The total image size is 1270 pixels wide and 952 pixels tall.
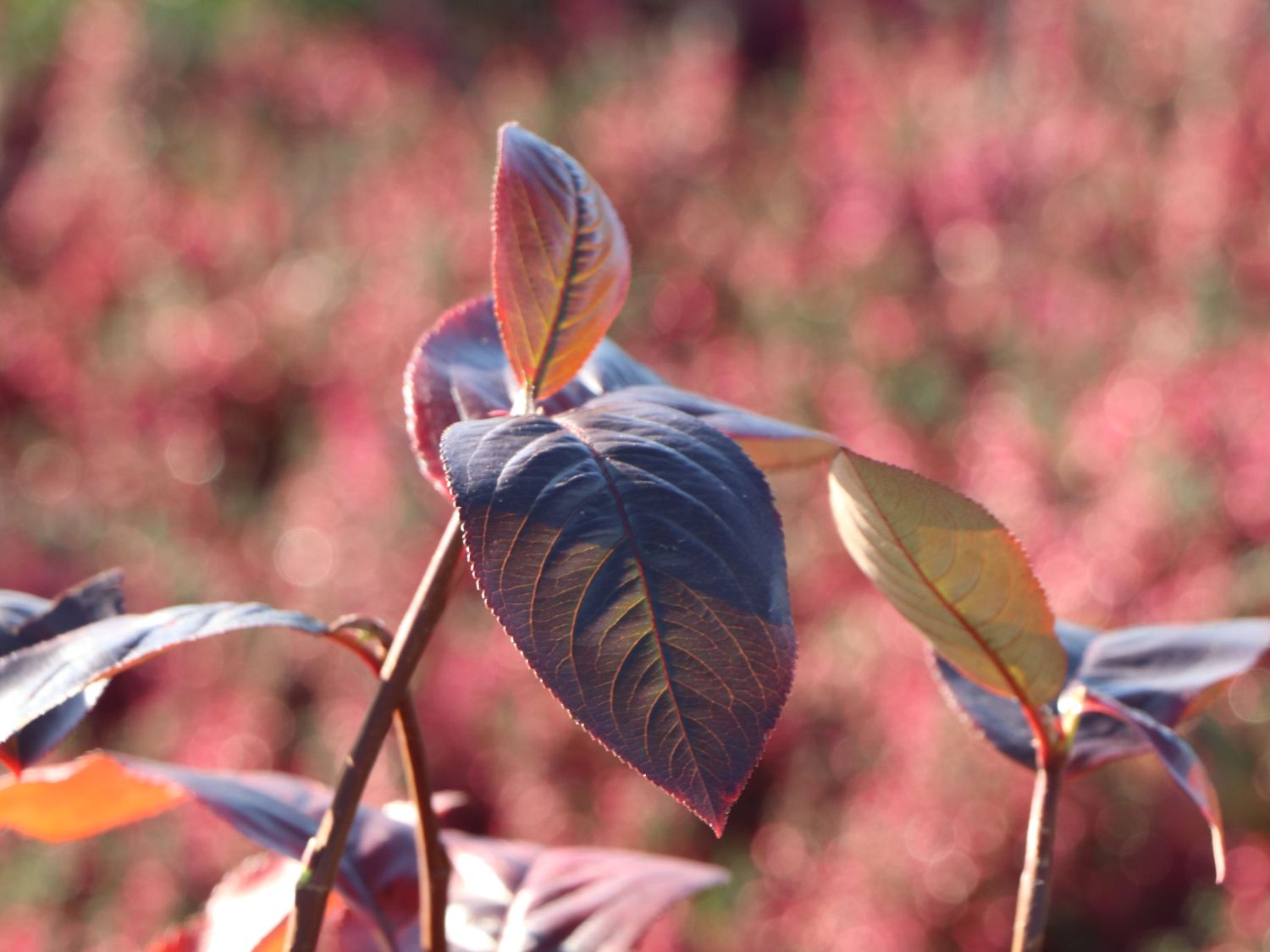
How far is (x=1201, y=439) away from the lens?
206 cm

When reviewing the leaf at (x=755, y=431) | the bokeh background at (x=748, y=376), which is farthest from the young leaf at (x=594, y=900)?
the bokeh background at (x=748, y=376)

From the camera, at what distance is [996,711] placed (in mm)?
572

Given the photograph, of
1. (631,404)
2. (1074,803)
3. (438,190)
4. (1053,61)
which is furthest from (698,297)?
(631,404)

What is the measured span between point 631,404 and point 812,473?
7.86 ft

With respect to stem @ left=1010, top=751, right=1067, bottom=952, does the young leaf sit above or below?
below

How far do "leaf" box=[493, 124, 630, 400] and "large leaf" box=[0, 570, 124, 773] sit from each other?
0.17 meters

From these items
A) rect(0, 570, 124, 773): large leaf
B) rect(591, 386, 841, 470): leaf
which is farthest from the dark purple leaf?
rect(591, 386, 841, 470): leaf

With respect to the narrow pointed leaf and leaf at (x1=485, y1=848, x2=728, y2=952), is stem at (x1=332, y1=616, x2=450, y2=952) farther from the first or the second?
the narrow pointed leaf

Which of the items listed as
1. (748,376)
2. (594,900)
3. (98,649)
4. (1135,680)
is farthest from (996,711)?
(748,376)

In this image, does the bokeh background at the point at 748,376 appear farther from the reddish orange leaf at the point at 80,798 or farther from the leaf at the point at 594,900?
the reddish orange leaf at the point at 80,798

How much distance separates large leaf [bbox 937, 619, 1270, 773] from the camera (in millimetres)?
539

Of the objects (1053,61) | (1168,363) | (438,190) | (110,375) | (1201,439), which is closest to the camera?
(1201,439)

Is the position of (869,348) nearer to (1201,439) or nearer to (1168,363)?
(1168,363)

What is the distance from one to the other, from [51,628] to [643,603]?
9.3 inches
